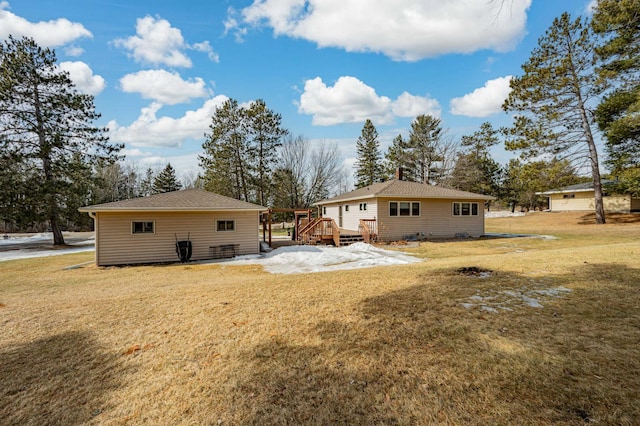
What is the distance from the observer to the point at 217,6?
11.1 meters

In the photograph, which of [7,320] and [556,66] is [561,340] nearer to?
→ [7,320]

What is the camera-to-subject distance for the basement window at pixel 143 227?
13461 mm

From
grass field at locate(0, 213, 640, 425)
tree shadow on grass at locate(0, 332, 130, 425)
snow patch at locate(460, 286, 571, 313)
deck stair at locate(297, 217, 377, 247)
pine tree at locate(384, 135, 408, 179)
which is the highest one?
pine tree at locate(384, 135, 408, 179)

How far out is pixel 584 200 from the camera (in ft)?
102

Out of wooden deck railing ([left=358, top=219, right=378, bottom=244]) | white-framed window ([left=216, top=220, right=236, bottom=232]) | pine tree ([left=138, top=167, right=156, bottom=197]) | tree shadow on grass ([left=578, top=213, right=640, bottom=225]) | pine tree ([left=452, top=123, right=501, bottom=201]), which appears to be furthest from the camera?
pine tree ([left=138, top=167, right=156, bottom=197])

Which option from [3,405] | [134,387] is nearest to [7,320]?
[3,405]

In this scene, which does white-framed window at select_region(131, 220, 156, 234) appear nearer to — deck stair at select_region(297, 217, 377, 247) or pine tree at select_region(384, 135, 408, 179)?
deck stair at select_region(297, 217, 377, 247)

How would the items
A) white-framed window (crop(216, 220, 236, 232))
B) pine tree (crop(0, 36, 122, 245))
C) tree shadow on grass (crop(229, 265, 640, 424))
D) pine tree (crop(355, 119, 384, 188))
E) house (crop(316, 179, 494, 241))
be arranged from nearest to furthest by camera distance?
tree shadow on grass (crop(229, 265, 640, 424))
white-framed window (crop(216, 220, 236, 232))
house (crop(316, 179, 494, 241))
pine tree (crop(0, 36, 122, 245))
pine tree (crop(355, 119, 384, 188))

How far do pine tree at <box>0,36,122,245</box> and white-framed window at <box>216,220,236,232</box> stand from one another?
1332cm

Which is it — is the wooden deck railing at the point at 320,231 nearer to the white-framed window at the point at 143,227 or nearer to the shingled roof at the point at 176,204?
the shingled roof at the point at 176,204

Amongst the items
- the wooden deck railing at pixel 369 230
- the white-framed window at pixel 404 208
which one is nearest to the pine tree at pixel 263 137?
the wooden deck railing at pixel 369 230

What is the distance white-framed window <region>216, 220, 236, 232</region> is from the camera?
14805 millimetres

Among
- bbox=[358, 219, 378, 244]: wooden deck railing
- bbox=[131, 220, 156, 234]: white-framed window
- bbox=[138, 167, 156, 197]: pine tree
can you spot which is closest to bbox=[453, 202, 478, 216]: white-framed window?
bbox=[358, 219, 378, 244]: wooden deck railing

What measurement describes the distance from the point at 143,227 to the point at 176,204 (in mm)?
1730
